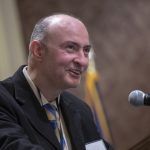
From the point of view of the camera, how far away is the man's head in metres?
2.16

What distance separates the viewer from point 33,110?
7.02 ft

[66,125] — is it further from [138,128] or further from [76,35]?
[138,128]

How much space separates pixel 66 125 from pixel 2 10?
3.11 meters

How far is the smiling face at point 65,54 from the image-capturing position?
2.16m

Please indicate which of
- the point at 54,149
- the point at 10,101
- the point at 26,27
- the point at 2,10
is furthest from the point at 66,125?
the point at 26,27

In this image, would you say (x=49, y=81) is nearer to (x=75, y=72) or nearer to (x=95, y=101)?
(x=75, y=72)

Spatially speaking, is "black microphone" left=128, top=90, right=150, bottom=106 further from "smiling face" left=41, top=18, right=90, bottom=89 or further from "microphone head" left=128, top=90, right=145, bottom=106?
"smiling face" left=41, top=18, right=90, bottom=89

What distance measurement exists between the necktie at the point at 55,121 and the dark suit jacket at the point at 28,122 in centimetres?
6

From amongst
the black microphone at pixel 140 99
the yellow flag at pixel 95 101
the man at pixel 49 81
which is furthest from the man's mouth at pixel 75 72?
the yellow flag at pixel 95 101

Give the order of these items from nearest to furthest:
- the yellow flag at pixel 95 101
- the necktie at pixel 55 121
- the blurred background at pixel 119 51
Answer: the necktie at pixel 55 121 → the yellow flag at pixel 95 101 → the blurred background at pixel 119 51

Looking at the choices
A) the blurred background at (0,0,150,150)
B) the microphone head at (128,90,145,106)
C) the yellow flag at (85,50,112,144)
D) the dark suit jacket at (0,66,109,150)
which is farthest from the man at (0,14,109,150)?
the blurred background at (0,0,150,150)

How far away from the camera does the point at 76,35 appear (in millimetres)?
2176

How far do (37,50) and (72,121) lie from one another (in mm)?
401

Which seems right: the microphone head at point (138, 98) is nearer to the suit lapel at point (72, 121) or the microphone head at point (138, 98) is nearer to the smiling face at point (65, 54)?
the smiling face at point (65, 54)
